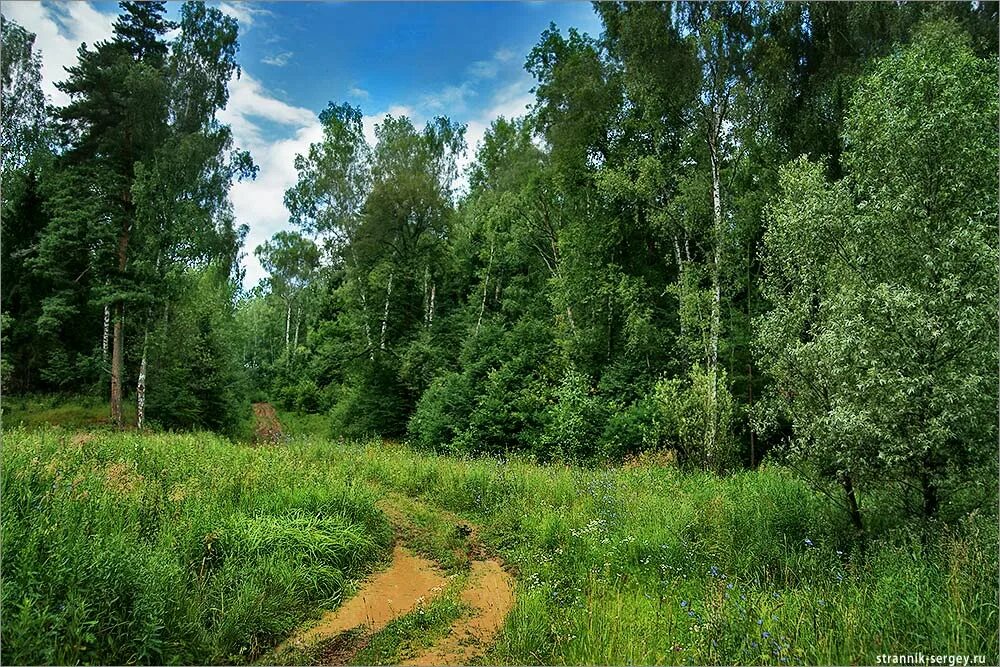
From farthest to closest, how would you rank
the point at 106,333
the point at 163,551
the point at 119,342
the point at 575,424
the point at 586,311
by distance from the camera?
the point at 586,311, the point at 106,333, the point at 119,342, the point at 575,424, the point at 163,551

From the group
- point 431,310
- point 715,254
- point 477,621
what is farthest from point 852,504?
point 431,310

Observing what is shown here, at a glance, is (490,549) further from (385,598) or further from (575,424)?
(575,424)

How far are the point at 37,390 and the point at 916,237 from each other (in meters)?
28.2

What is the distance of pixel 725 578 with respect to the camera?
5188mm

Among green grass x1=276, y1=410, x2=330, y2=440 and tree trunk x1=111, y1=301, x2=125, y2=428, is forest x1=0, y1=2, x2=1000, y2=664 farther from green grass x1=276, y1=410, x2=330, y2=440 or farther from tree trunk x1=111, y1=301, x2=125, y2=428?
green grass x1=276, y1=410, x2=330, y2=440

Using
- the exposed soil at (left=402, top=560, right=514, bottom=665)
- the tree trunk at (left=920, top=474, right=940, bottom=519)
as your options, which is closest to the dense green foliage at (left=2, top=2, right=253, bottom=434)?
the exposed soil at (left=402, top=560, right=514, bottom=665)

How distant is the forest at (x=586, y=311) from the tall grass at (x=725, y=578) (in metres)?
0.05

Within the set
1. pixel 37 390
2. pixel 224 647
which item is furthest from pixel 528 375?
pixel 37 390

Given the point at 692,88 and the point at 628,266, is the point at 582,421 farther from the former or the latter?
the point at 692,88

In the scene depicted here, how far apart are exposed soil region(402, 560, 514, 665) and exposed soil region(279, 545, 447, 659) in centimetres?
47

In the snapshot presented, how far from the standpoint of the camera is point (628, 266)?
19.2m

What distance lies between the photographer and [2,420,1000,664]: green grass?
3777 millimetres

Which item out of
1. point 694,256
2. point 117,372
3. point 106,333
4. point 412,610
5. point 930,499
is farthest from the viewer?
point 106,333

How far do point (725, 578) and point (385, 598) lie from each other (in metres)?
3.58
